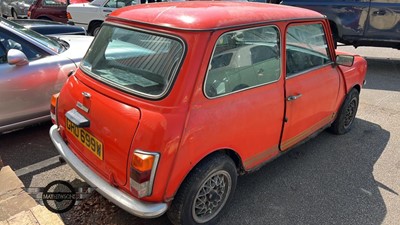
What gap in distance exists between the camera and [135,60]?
2.31 m

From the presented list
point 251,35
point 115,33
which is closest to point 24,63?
point 115,33

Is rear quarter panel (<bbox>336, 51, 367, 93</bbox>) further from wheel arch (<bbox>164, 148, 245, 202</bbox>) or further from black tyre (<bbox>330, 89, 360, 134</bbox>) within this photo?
wheel arch (<bbox>164, 148, 245, 202</bbox>)

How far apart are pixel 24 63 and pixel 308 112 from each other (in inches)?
118

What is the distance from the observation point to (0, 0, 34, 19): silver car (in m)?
13.2

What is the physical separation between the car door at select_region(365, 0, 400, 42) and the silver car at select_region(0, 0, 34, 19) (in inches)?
501

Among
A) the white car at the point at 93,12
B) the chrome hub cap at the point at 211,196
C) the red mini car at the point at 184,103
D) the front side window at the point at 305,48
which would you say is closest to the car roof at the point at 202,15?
the red mini car at the point at 184,103

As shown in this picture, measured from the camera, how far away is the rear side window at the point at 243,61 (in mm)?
2143

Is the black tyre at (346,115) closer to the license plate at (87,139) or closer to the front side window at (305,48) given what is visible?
the front side window at (305,48)

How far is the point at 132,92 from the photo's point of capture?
83.0 inches

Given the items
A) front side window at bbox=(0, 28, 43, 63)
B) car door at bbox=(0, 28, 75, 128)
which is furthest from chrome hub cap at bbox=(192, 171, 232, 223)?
front side window at bbox=(0, 28, 43, 63)

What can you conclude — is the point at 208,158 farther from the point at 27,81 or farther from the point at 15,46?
the point at 15,46

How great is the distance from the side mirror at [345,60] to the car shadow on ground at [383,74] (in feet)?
10.5

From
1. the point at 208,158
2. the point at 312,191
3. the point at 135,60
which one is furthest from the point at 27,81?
the point at 312,191

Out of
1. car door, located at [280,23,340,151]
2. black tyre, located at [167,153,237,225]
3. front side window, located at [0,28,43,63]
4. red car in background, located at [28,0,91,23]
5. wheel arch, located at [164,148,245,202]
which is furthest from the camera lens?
red car in background, located at [28,0,91,23]
